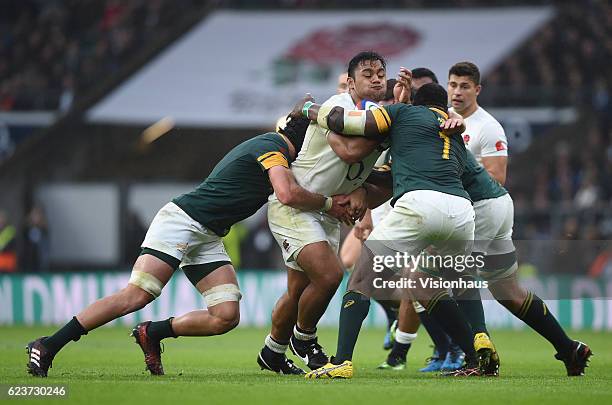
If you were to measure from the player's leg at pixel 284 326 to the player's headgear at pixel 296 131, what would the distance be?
3.44ft

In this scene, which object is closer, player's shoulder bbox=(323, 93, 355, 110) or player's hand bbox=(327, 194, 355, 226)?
→ player's shoulder bbox=(323, 93, 355, 110)

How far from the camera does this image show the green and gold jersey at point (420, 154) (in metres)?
8.68

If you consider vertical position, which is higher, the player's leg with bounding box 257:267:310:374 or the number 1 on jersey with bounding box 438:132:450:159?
the number 1 on jersey with bounding box 438:132:450:159

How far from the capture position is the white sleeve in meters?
10.3

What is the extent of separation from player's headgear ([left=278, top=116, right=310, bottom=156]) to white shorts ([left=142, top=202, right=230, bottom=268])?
997 mm

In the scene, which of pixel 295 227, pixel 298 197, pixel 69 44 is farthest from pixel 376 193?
pixel 69 44

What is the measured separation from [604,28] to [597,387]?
66.0 feet

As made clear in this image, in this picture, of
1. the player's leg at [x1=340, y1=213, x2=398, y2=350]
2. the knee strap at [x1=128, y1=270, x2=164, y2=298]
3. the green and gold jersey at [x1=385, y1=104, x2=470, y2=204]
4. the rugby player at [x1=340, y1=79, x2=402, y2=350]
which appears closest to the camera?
the green and gold jersey at [x1=385, y1=104, x2=470, y2=204]

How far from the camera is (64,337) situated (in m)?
8.80

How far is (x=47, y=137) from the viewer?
89.0 ft

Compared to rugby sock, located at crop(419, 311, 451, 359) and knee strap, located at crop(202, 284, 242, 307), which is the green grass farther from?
knee strap, located at crop(202, 284, 242, 307)

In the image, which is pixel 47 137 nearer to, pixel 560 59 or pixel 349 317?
pixel 560 59

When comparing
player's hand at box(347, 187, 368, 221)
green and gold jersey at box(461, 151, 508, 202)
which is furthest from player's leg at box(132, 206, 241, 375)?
green and gold jersey at box(461, 151, 508, 202)

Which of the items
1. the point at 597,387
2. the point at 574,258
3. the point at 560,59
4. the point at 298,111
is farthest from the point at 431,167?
the point at 560,59
